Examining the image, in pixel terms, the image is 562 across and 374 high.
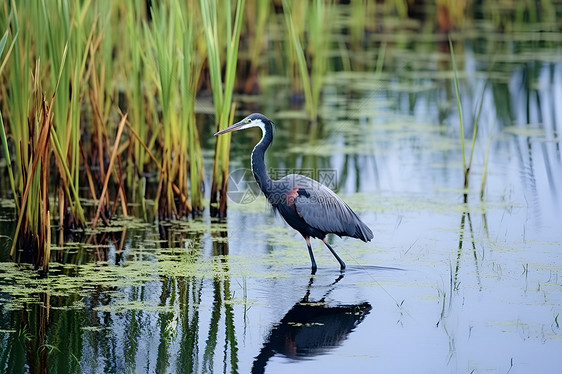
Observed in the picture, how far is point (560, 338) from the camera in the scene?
4488 millimetres

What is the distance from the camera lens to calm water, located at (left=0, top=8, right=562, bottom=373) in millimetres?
4344

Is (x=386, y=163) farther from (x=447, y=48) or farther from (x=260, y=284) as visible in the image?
(x=447, y=48)

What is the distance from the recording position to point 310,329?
4.69 metres

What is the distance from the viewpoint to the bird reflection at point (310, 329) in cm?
441

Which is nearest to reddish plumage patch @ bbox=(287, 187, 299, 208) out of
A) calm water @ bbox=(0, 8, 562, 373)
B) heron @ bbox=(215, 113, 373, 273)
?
heron @ bbox=(215, 113, 373, 273)

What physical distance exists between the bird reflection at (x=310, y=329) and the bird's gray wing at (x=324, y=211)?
642 millimetres

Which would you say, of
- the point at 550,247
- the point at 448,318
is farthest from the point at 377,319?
the point at 550,247

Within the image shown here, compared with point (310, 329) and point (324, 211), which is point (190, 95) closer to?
point (324, 211)

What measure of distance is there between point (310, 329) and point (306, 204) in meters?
1.17

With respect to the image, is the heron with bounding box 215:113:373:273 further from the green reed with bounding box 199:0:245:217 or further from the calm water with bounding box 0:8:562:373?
the green reed with bounding box 199:0:245:217

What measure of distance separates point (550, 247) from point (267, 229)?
1916 mm

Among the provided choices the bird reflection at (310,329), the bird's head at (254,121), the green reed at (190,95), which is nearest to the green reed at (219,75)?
the green reed at (190,95)

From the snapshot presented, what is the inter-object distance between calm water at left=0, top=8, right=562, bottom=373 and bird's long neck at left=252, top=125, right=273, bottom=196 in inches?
18.3

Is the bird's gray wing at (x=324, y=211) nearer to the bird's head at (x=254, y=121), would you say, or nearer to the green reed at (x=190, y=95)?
the bird's head at (x=254, y=121)
